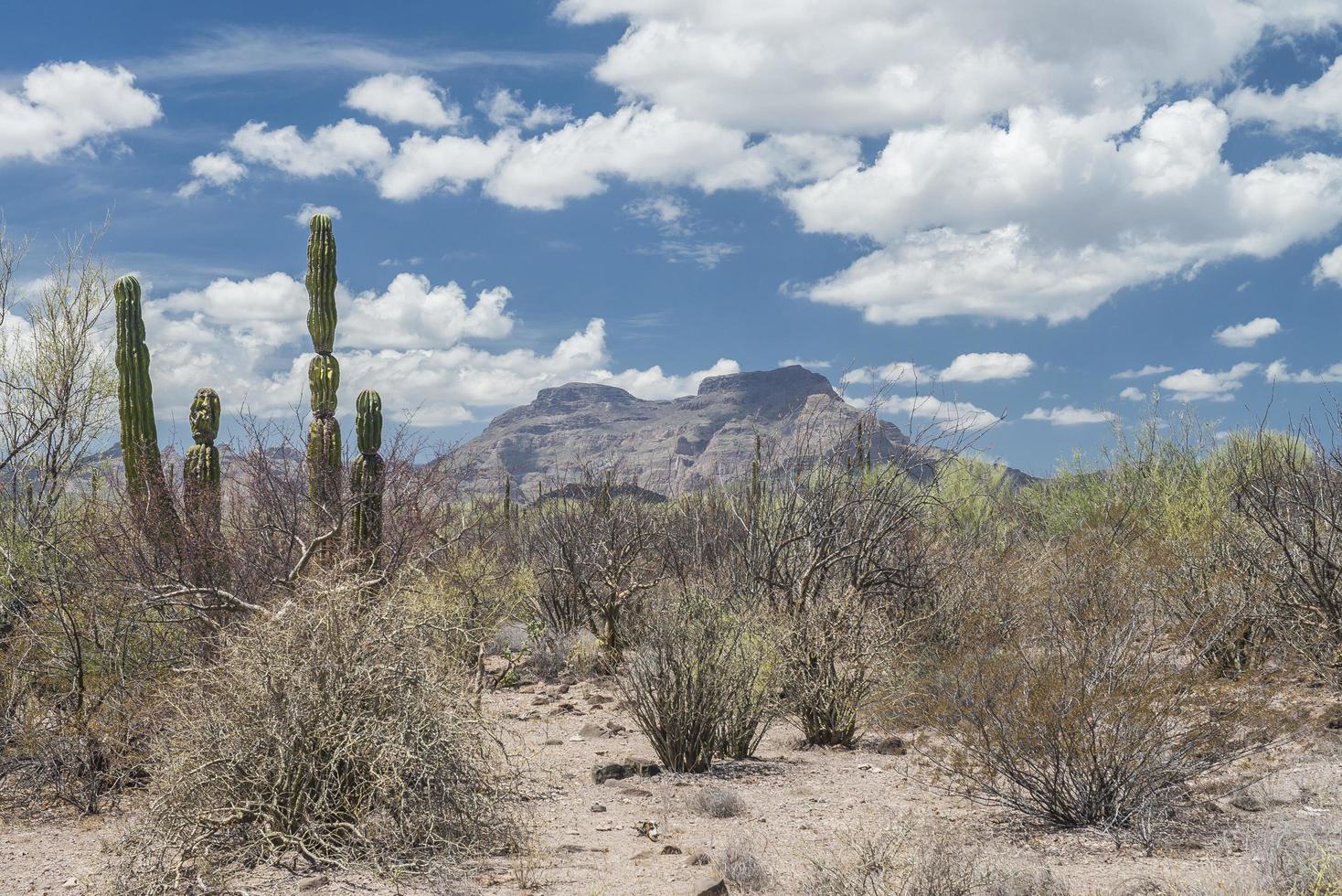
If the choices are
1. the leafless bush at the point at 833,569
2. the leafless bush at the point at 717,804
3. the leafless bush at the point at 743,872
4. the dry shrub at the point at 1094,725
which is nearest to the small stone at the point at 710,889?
the leafless bush at the point at 743,872

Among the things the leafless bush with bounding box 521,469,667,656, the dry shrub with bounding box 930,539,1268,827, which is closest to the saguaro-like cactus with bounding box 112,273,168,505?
the leafless bush with bounding box 521,469,667,656

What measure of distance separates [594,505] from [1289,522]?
10549 mm

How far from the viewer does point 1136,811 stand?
6859 mm

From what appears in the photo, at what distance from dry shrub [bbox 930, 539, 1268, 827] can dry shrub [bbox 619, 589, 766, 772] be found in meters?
2.19

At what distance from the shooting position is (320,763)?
6324 millimetres

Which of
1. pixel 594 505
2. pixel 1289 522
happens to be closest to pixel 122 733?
pixel 594 505

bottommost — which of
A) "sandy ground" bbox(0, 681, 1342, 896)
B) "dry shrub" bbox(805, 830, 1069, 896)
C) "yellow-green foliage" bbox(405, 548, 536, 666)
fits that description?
"sandy ground" bbox(0, 681, 1342, 896)

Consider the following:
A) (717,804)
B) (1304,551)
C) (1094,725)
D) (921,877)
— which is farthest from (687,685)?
(1304,551)

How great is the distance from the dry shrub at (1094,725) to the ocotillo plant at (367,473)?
37.1 ft

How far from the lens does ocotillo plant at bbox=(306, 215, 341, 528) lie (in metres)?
17.5

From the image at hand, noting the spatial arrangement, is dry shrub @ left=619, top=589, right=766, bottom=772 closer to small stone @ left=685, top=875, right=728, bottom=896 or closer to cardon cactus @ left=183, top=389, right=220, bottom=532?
small stone @ left=685, top=875, right=728, bottom=896

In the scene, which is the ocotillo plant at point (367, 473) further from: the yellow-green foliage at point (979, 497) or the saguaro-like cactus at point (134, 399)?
the yellow-green foliage at point (979, 497)

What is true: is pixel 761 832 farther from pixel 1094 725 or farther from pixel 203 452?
pixel 203 452

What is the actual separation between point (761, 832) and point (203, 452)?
12.2 m
